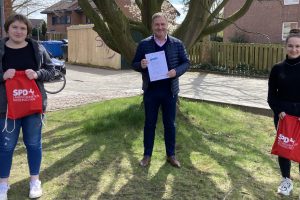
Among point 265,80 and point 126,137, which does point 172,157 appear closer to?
point 126,137

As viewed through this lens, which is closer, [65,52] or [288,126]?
[288,126]

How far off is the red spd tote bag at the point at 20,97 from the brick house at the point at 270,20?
25.8m

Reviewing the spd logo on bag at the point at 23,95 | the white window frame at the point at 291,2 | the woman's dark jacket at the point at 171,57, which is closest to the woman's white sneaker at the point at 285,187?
the woman's dark jacket at the point at 171,57

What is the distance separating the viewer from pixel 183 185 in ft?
15.6

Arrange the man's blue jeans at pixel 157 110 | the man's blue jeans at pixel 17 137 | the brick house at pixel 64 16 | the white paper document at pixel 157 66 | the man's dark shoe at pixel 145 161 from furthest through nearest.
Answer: the brick house at pixel 64 16
the man's dark shoe at pixel 145 161
the man's blue jeans at pixel 157 110
the white paper document at pixel 157 66
the man's blue jeans at pixel 17 137

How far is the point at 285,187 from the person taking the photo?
15.2ft

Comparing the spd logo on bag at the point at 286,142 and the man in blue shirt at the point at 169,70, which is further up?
the man in blue shirt at the point at 169,70

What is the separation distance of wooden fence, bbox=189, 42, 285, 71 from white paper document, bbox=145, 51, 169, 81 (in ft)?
46.3

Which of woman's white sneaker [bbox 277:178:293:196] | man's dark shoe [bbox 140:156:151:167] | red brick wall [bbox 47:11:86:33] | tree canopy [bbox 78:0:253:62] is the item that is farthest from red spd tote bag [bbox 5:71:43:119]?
red brick wall [bbox 47:11:86:33]

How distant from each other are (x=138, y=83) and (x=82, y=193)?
10.4 m

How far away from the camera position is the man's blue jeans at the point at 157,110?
5.11 meters

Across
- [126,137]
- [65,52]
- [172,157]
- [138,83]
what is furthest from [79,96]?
[65,52]

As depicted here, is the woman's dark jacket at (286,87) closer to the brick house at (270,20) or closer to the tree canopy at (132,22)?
the tree canopy at (132,22)

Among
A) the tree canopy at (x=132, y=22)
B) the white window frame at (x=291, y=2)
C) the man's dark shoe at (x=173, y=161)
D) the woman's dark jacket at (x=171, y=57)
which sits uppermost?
the white window frame at (x=291, y=2)
